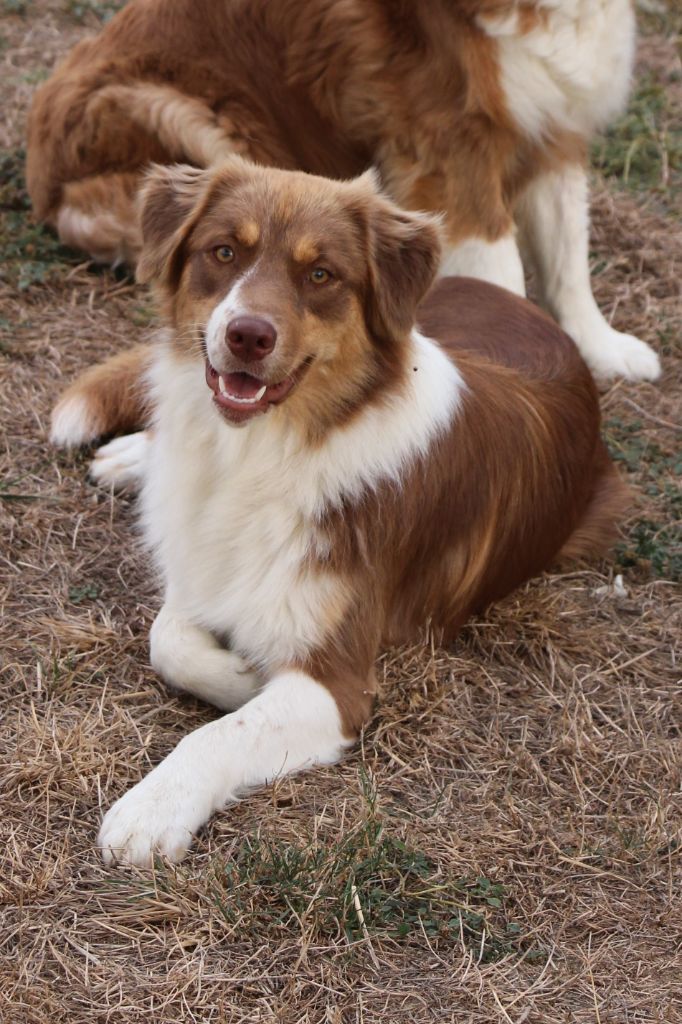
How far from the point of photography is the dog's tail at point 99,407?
188 inches

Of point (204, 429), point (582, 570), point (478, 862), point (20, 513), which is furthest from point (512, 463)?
point (20, 513)

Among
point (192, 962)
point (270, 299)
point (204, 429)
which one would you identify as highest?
point (270, 299)

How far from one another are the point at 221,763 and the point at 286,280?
1.22m

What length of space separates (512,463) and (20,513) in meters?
1.62

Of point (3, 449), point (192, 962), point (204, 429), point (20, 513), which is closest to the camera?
point (192, 962)

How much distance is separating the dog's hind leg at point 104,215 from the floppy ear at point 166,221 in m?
1.95

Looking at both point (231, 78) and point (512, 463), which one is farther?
point (231, 78)

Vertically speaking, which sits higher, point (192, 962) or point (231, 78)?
point (231, 78)

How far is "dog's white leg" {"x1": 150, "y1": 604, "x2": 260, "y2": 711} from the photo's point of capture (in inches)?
146

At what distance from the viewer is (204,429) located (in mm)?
3770

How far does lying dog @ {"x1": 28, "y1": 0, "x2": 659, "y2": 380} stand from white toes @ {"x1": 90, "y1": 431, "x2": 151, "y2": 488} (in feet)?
4.66

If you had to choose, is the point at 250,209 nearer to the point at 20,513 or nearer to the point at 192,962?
the point at 20,513

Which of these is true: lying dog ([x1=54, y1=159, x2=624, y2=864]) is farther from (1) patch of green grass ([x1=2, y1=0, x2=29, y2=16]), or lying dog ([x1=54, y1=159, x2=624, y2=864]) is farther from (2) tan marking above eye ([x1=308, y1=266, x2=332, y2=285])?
(1) patch of green grass ([x1=2, y1=0, x2=29, y2=16])

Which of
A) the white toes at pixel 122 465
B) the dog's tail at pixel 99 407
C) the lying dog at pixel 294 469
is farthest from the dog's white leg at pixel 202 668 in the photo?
the dog's tail at pixel 99 407
